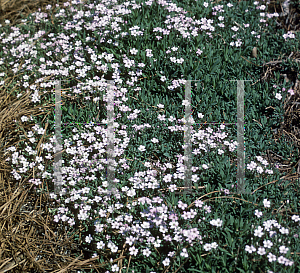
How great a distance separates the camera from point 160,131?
159 inches

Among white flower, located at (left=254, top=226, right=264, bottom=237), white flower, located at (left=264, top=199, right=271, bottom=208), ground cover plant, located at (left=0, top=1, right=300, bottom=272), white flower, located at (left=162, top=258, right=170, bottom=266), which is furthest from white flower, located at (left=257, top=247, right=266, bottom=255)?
white flower, located at (left=162, top=258, right=170, bottom=266)

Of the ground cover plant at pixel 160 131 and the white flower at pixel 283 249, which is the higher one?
the ground cover plant at pixel 160 131

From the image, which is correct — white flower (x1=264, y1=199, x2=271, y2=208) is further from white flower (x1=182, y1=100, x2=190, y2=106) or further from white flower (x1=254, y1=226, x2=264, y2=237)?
white flower (x1=182, y1=100, x2=190, y2=106)

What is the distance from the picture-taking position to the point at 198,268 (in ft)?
10.1

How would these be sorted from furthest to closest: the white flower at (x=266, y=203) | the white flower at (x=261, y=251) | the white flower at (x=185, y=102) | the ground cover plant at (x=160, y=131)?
the white flower at (x=185, y=102) → the white flower at (x=266, y=203) → the ground cover plant at (x=160, y=131) → the white flower at (x=261, y=251)

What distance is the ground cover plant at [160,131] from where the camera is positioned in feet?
10.4

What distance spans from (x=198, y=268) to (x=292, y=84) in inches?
113

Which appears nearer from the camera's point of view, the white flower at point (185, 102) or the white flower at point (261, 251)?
the white flower at point (261, 251)

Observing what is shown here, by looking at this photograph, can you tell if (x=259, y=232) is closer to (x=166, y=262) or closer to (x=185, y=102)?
(x=166, y=262)

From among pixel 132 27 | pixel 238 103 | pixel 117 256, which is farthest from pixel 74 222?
pixel 132 27

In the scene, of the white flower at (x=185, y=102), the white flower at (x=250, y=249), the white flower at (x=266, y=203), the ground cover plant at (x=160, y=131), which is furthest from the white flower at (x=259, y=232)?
the white flower at (x=185, y=102)

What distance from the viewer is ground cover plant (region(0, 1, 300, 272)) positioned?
3.16m

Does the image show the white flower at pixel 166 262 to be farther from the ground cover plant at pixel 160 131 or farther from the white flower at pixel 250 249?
the white flower at pixel 250 249

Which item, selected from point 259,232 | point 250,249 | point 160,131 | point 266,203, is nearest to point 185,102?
point 160,131
